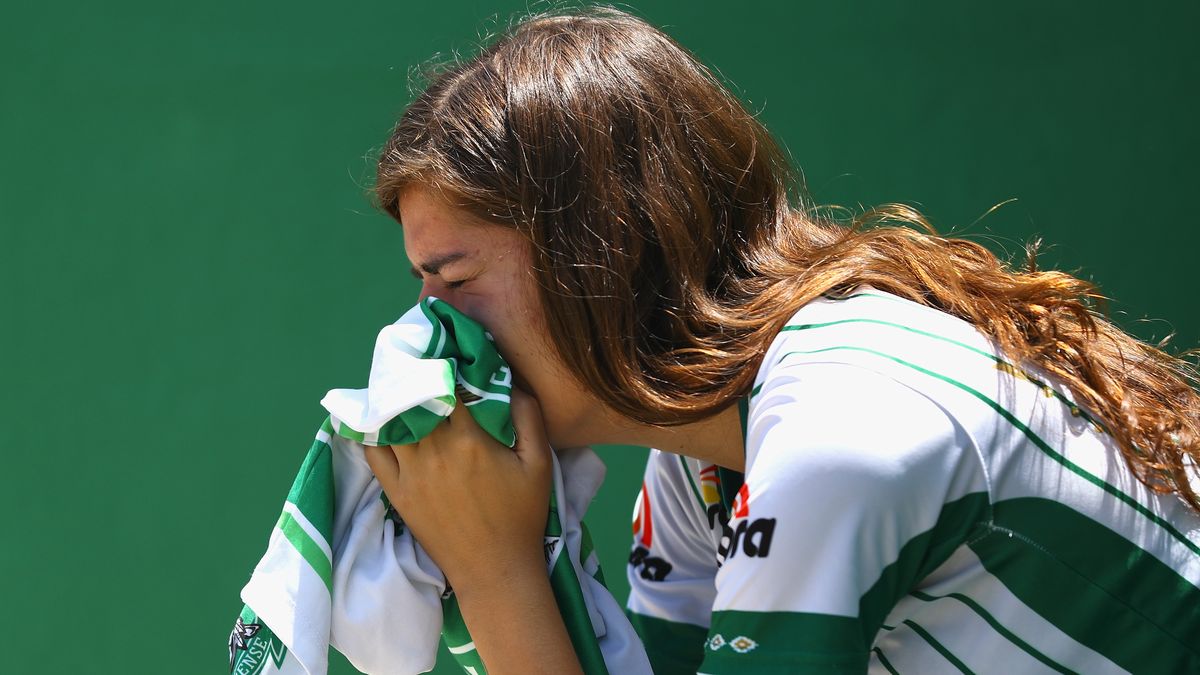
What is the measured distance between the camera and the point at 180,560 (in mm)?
2271

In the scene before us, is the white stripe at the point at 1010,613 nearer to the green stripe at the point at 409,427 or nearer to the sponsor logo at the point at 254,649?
the green stripe at the point at 409,427

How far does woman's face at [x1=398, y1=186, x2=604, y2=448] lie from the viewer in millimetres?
1360

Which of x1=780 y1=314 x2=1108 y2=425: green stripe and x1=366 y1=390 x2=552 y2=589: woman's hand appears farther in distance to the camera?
x1=366 y1=390 x2=552 y2=589: woman's hand

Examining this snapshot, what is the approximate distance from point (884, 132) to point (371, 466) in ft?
4.35

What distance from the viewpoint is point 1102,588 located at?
41.7 inches

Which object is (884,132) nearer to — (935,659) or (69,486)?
(935,659)

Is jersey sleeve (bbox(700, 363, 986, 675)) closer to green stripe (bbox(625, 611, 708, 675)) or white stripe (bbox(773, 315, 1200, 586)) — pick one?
white stripe (bbox(773, 315, 1200, 586))

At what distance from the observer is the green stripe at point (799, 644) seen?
958mm

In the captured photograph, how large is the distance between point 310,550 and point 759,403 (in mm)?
570

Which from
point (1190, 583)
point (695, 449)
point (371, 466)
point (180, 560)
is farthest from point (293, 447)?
point (1190, 583)

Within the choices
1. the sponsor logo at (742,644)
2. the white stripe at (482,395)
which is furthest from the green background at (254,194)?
the sponsor logo at (742,644)

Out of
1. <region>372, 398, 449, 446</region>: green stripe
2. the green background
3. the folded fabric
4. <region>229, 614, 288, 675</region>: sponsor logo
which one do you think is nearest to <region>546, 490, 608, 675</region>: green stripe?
the folded fabric

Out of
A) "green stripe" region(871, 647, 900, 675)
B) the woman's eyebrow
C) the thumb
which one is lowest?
"green stripe" region(871, 647, 900, 675)

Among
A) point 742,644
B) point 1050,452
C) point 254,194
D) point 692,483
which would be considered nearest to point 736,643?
point 742,644
